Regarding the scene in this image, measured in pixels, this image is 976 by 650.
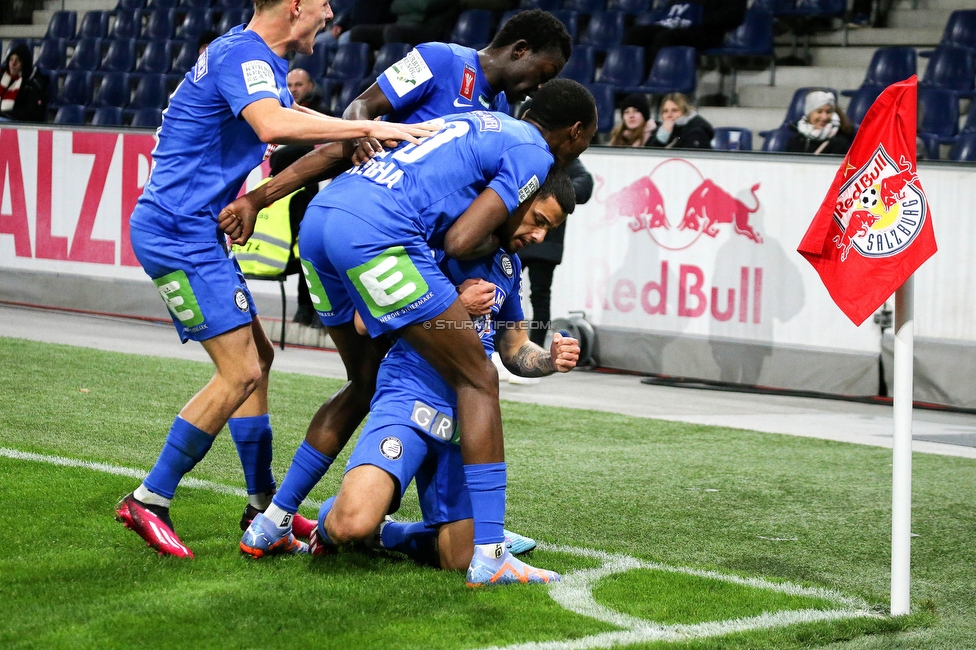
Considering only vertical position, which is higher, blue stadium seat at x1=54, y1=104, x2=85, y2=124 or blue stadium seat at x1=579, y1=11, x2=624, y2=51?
blue stadium seat at x1=579, y1=11, x2=624, y2=51

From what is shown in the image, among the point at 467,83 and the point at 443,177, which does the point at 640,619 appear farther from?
the point at 467,83

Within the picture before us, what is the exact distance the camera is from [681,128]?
36.1 ft

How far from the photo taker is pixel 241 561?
4602 millimetres

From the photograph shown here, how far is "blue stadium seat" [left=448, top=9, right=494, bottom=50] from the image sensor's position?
15281 millimetres

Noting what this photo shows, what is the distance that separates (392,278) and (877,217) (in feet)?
5.24

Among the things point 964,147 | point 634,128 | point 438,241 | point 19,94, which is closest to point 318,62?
point 19,94

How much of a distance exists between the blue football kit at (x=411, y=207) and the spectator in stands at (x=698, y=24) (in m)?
9.69

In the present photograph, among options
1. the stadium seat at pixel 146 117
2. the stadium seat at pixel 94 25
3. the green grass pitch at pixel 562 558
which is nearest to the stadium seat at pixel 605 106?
the green grass pitch at pixel 562 558

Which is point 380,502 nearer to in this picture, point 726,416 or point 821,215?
point 821,215

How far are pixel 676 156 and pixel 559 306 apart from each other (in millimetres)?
1596

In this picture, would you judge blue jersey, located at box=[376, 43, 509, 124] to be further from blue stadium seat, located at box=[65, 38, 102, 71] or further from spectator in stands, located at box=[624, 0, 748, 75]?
blue stadium seat, located at box=[65, 38, 102, 71]

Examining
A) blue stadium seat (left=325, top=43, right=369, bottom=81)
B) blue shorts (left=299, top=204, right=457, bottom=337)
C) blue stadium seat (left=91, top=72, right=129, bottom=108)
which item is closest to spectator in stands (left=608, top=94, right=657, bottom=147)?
blue stadium seat (left=325, top=43, right=369, bottom=81)

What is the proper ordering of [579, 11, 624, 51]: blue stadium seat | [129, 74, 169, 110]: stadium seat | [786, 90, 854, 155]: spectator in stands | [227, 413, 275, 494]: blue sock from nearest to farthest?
[227, 413, 275, 494]: blue sock, [786, 90, 854, 155]: spectator in stands, [579, 11, 624, 51]: blue stadium seat, [129, 74, 169, 110]: stadium seat

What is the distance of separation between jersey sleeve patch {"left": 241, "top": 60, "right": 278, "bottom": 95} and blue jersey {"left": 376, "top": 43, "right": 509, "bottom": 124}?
2.58 feet
